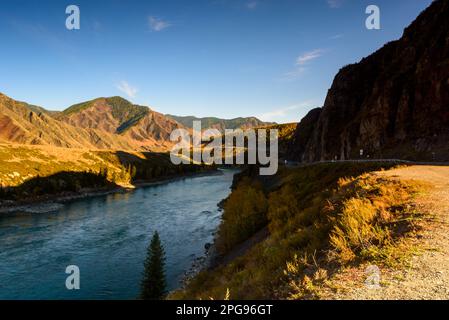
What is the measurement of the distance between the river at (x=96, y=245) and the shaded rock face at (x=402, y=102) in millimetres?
33688

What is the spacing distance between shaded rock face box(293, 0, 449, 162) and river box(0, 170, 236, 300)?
33688 mm

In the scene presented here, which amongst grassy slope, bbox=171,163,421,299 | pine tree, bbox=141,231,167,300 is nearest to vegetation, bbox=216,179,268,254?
pine tree, bbox=141,231,167,300

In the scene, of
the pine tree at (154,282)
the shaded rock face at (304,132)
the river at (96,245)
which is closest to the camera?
the pine tree at (154,282)

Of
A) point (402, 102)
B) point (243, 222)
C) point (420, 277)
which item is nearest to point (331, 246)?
point (420, 277)

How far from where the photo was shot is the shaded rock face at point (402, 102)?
160 ft

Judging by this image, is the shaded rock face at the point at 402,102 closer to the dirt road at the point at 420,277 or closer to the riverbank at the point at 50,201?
the dirt road at the point at 420,277

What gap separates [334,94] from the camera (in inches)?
3524

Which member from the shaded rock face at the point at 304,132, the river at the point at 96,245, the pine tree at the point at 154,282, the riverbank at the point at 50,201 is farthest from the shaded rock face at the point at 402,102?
the riverbank at the point at 50,201

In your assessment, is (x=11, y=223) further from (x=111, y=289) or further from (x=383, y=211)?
(x=383, y=211)

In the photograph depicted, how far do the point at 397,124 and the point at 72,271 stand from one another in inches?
2198

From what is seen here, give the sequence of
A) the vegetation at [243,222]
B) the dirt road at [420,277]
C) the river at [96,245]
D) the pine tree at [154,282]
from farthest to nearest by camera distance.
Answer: the vegetation at [243,222] → the river at [96,245] → the pine tree at [154,282] → the dirt road at [420,277]

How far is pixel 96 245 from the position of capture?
1993 inches

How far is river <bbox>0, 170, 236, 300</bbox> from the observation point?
35625mm
